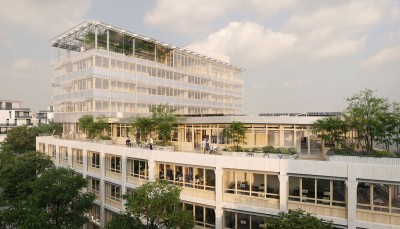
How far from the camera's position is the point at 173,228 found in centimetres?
2017

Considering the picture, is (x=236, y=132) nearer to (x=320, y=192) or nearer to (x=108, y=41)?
(x=320, y=192)

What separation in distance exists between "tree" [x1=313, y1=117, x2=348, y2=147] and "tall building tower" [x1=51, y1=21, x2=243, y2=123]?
33487 millimetres

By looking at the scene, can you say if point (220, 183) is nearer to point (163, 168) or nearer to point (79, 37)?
point (163, 168)

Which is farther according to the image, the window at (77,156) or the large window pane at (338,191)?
the window at (77,156)

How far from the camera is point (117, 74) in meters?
47.2

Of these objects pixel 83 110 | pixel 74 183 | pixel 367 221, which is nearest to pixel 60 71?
pixel 83 110

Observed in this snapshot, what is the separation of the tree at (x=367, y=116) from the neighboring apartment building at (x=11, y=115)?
11597 cm

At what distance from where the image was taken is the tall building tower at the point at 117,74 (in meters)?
45.6

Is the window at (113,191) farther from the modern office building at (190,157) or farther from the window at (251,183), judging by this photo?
the window at (251,183)

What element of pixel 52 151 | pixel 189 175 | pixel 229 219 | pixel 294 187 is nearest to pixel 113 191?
pixel 189 175

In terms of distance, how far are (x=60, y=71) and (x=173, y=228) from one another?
44.4m

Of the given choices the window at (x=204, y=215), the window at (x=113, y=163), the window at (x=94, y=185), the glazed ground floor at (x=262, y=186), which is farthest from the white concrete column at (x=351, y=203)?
the window at (x=94, y=185)

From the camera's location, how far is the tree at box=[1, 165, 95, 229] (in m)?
23.2

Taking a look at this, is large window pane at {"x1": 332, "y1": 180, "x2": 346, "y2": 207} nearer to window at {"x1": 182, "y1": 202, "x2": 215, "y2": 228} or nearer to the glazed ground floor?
the glazed ground floor
